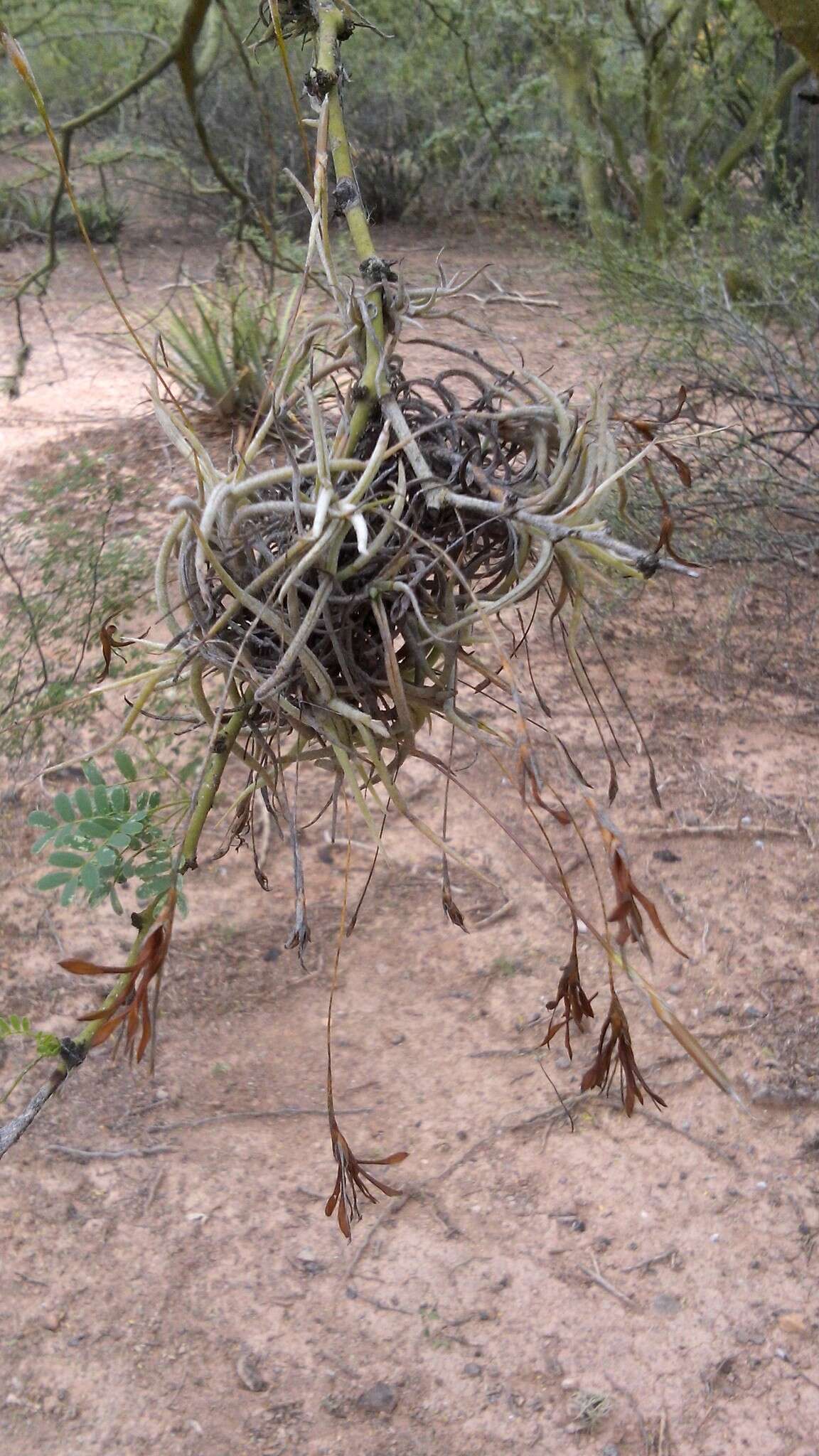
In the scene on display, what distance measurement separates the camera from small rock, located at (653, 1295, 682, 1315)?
216 centimetres

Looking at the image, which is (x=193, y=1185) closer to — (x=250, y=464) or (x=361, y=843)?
(x=361, y=843)

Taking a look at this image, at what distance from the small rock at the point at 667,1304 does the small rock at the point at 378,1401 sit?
0.50m

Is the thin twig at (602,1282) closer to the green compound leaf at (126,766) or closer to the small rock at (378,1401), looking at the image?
the small rock at (378,1401)

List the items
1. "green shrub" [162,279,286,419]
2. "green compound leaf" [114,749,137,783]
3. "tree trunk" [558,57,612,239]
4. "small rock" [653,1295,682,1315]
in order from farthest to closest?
"tree trunk" [558,57,612,239]
"green shrub" [162,279,286,419]
"small rock" [653,1295,682,1315]
"green compound leaf" [114,749,137,783]

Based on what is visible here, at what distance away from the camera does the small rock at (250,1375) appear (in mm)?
2059

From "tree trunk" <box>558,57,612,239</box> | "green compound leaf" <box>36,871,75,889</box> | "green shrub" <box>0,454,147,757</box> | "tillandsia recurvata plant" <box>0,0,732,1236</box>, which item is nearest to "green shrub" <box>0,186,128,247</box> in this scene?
"tree trunk" <box>558,57,612,239</box>

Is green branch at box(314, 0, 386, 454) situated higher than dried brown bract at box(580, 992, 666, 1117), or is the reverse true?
green branch at box(314, 0, 386, 454)

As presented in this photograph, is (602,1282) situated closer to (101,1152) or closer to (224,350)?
(101,1152)

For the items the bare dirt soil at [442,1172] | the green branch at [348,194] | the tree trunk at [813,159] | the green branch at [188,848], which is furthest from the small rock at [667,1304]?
the tree trunk at [813,159]

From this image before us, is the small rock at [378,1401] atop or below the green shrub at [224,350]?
below

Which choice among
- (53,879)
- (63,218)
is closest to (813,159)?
(63,218)

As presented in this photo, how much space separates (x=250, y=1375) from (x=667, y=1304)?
0.76 metres

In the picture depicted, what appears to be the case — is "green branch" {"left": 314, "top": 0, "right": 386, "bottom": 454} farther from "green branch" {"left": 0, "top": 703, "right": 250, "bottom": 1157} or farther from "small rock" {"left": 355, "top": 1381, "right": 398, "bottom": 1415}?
"small rock" {"left": 355, "top": 1381, "right": 398, "bottom": 1415}

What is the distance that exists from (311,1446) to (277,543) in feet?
5.23
